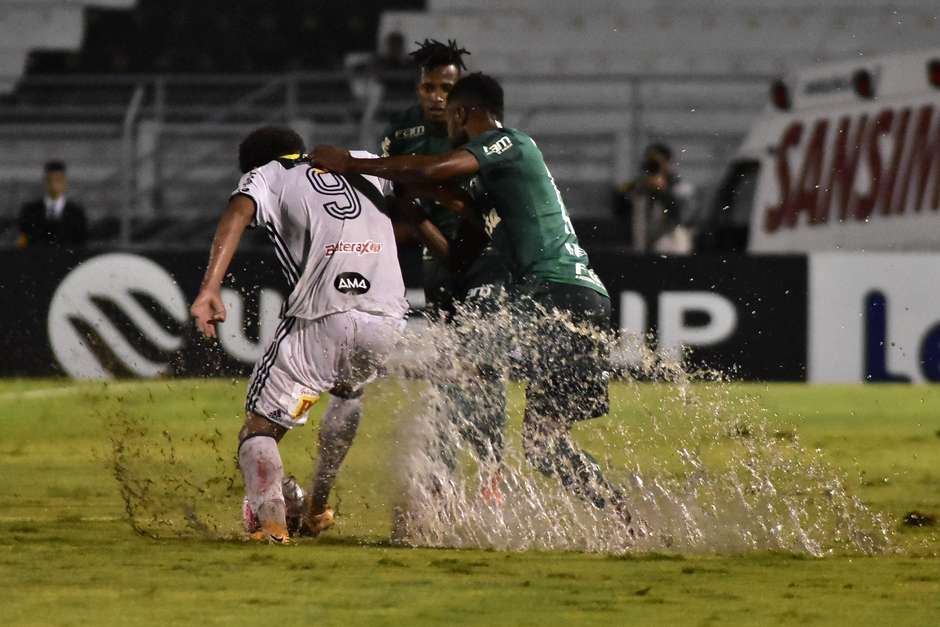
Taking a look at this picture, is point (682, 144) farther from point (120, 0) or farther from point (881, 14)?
point (120, 0)

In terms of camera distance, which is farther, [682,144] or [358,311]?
[682,144]

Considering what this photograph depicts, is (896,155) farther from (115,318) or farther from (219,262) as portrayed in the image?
(219,262)

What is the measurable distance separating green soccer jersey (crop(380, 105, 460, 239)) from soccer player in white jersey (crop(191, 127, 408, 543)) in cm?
118

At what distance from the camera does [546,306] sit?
7184 mm

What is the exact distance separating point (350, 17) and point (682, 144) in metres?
7.16

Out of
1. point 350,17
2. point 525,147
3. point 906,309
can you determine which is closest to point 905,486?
point 525,147

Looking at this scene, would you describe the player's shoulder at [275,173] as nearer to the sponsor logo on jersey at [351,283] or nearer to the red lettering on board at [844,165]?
the sponsor logo on jersey at [351,283]

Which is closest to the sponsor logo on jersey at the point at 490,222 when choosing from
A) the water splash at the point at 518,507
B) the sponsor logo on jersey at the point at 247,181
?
the water splash at the point at 518,507

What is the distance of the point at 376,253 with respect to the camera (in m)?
7.25

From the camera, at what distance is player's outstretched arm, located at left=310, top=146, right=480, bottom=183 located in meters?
7.03

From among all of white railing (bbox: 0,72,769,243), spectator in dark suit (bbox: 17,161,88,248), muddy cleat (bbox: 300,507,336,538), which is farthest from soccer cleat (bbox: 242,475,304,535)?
white railing (bbox: 0,72,769,243)

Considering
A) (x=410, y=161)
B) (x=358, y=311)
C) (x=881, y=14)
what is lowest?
(x=358, y=311)

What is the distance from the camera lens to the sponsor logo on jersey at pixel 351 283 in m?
7.16

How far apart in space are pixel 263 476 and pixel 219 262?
805 mm
